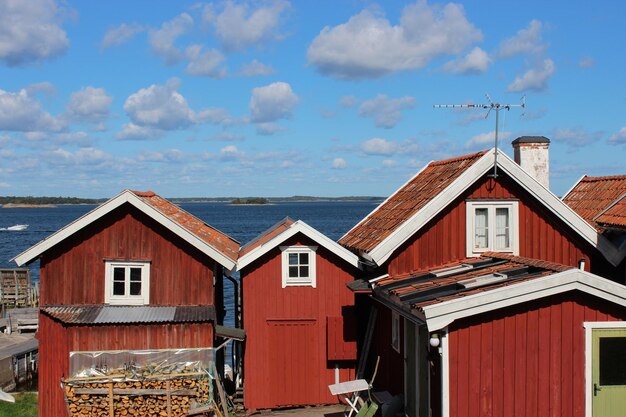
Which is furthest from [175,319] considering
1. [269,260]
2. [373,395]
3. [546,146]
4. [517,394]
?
[546,146]

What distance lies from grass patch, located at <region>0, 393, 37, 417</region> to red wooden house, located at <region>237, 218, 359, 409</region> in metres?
A: 6.16

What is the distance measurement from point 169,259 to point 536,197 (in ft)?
30.7

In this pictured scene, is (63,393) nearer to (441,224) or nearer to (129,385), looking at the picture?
(129,385)

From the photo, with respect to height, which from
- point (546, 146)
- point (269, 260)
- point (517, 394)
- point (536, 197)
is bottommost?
point (517, 394)

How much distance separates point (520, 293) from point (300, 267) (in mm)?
8050

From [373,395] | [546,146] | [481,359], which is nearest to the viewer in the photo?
[481,359]

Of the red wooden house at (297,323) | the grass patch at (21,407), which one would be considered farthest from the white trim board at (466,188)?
the grass patch at (21,407)

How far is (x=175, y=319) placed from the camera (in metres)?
18.8

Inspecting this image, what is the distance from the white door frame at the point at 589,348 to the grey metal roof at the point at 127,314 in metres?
8.89

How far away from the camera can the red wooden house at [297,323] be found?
20.5m

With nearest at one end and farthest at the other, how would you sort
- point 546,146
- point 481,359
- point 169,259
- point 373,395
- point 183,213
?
point 481,359
point 373,395
point 169,259
point 546,146
point 183,213

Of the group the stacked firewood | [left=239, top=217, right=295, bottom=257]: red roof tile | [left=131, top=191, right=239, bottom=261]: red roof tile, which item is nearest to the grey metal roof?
the stacked firewood

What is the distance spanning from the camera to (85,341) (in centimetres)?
1861

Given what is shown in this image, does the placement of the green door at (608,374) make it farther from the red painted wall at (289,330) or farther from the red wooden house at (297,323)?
the red painted wall at (289,330)
